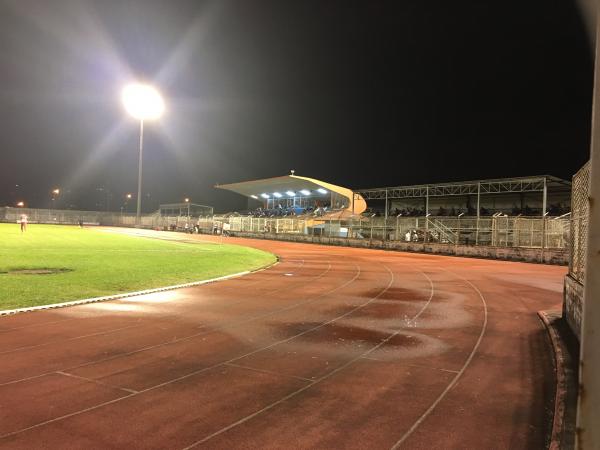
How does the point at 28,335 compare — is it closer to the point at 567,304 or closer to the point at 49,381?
the point at 49,381

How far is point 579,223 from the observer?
288 inches

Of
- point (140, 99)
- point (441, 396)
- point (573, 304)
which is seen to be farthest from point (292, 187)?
point (441, 396)

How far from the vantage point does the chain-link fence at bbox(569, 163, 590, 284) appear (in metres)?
6.82

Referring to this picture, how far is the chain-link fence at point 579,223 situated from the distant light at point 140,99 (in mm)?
35680

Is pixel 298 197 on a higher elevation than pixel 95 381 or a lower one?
higher

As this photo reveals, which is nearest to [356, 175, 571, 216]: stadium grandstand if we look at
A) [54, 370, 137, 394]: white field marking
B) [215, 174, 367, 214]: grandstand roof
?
[215, 174, 367, 214]: grandstand roof

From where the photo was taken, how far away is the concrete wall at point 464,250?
85.2 ft

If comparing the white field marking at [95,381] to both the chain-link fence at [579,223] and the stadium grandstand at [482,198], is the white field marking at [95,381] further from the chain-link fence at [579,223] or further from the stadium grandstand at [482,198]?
the stadium grandstand at [482,198]

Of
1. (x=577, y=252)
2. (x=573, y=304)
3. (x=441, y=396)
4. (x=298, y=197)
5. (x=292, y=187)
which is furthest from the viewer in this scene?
(x=298, y=197)

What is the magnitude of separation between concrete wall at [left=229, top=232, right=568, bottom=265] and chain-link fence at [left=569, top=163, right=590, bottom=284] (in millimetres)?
19639

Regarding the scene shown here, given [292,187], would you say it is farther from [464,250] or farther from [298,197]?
[464,250]

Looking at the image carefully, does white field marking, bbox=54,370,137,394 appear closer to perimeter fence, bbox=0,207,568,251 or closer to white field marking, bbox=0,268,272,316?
white field marking, bbox=0,268,272,316

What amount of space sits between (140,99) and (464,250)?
95.7ft

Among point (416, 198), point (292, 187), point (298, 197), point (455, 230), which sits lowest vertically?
point (455, 230)
